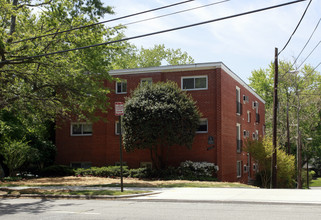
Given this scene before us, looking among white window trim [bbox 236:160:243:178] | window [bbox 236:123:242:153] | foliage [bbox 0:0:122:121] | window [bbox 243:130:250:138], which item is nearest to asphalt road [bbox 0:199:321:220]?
foliage [bbox 0:0:122:121]

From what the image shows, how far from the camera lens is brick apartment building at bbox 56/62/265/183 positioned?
89.1 feet

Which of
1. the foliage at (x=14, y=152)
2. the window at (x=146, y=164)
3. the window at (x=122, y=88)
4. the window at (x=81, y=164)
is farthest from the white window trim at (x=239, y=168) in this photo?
the foliage at (x=14, y=152)

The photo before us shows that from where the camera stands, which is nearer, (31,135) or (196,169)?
(196,169)

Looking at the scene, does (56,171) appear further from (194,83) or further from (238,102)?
(238,102)

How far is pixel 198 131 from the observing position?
2748cm

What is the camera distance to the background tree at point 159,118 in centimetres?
2392

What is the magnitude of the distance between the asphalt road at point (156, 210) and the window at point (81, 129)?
17582mm

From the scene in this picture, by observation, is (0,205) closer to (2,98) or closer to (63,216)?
(63,216)

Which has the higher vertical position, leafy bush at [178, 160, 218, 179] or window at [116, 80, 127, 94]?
window at [116, 80, 127, 94]

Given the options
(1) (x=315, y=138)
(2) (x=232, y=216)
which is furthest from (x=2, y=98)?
(1) (x=315, y=138)

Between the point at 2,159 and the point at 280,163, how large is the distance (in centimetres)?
2015

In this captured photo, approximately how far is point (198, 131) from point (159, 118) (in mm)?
4632

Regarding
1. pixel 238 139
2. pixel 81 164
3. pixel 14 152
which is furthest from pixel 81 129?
pixel 238 139

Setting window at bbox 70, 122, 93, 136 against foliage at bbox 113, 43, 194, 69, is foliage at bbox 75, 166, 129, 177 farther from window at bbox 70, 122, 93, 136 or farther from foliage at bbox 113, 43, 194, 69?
foliage at bbox 113, 43, 194, 69
